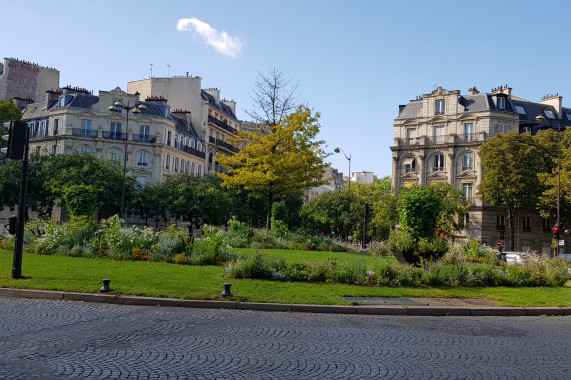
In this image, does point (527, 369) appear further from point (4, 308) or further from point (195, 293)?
point (4, 308)

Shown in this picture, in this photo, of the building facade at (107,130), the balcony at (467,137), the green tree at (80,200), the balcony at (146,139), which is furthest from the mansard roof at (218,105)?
the green tree at (80,200)

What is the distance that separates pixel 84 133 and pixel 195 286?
47053 mm

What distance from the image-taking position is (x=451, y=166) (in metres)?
56.8

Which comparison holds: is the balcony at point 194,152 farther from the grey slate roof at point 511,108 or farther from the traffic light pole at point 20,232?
the traffic light pole at point 20,232

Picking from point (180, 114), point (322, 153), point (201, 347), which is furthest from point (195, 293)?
point (180, 114)

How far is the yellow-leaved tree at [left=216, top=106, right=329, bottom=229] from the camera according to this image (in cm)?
2772

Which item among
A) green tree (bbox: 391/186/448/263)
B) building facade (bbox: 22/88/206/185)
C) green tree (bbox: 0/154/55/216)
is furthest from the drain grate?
building facade (bbox: 22/88/206/185)

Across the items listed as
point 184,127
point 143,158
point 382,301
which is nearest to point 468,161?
point 184,127

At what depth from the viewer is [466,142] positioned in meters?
56.1

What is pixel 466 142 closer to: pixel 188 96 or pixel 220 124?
pixel 220 124

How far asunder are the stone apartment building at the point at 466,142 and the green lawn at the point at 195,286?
4064 cm

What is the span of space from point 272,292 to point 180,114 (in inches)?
2176

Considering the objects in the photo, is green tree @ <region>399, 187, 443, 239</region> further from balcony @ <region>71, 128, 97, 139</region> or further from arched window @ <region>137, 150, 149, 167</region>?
balcony @ <region>71, 128, 97, 139</region>

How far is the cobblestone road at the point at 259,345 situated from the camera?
6293 mm
